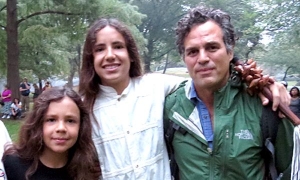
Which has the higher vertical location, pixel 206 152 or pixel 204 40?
pixel 204 40

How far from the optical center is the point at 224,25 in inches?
87.7

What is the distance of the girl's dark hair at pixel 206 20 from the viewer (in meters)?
2.22

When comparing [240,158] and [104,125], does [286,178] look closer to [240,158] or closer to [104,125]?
[240,158]

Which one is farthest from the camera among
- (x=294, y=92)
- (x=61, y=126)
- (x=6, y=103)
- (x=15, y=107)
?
(x=6, y=103)

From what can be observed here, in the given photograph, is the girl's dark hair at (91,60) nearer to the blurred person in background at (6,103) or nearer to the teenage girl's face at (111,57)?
the teenage girl's face at (111,57)

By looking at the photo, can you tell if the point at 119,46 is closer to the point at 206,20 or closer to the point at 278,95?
the point at 206,20

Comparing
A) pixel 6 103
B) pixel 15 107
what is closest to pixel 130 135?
pixel 15 107

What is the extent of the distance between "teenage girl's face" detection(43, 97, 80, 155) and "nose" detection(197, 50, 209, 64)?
77 centimetres

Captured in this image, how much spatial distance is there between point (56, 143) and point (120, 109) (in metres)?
0.41

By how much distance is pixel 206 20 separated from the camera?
222 cm

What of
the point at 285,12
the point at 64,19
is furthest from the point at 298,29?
the point at 64,19

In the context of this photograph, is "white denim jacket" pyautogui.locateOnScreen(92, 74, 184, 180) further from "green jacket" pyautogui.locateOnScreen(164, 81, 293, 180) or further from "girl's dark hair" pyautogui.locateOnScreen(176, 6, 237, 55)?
"girl's dark hair" pyautogui.locateOnScreen(176, 6, 237, 55)

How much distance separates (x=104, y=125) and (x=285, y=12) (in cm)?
1597

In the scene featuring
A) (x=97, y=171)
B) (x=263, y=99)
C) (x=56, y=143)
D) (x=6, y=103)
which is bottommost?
(x=6, y=103)
